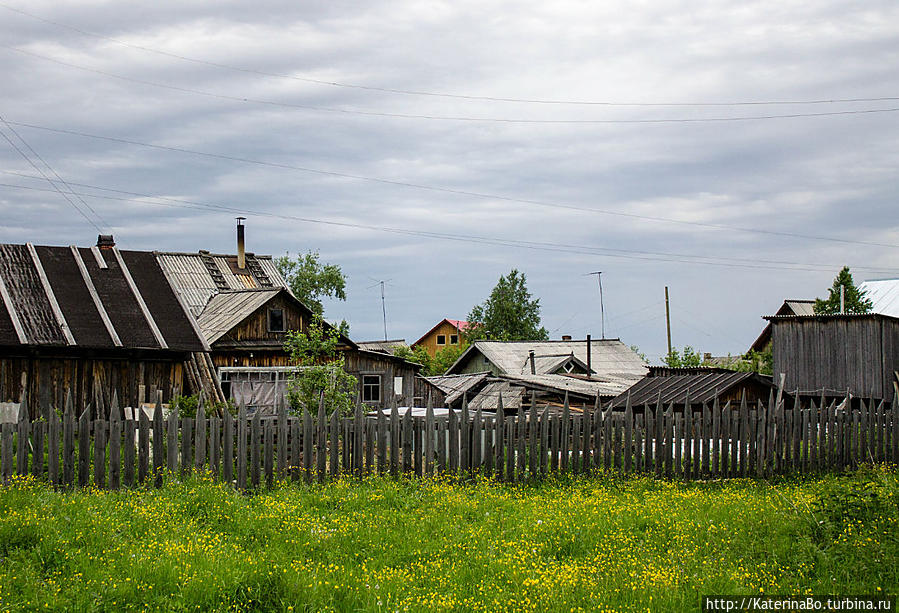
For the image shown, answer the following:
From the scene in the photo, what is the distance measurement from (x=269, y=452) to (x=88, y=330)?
31.4 ft

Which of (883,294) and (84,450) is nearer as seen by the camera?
(84,450)

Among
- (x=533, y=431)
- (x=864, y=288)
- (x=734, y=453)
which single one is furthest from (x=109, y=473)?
(x=864, y=288)

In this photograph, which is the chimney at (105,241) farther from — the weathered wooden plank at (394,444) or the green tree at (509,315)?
the green tree at (509,315)

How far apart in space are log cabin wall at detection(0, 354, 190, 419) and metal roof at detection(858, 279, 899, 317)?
136ft

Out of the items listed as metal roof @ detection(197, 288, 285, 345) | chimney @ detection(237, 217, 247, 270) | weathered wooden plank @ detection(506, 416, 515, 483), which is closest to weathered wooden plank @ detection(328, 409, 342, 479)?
weathered wooden plank @ detection(506, 416, 515, 483)

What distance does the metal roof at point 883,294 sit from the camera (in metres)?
48.9

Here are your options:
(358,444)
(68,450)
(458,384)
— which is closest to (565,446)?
(358,444)

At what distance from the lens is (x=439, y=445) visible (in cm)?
1309

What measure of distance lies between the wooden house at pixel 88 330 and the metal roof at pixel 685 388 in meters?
11.3

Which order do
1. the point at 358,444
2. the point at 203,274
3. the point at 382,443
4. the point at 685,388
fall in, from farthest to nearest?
the point at 203,274 < the point at 685,388 < the point at 382,443 < the point at 358,444

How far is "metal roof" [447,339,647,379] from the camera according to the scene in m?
56.5

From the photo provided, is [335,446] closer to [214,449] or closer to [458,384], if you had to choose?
[214,449]

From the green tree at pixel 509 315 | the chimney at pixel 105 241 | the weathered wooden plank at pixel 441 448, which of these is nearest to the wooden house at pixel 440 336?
the green tree at pixel 509 315

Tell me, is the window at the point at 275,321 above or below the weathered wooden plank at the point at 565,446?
above
